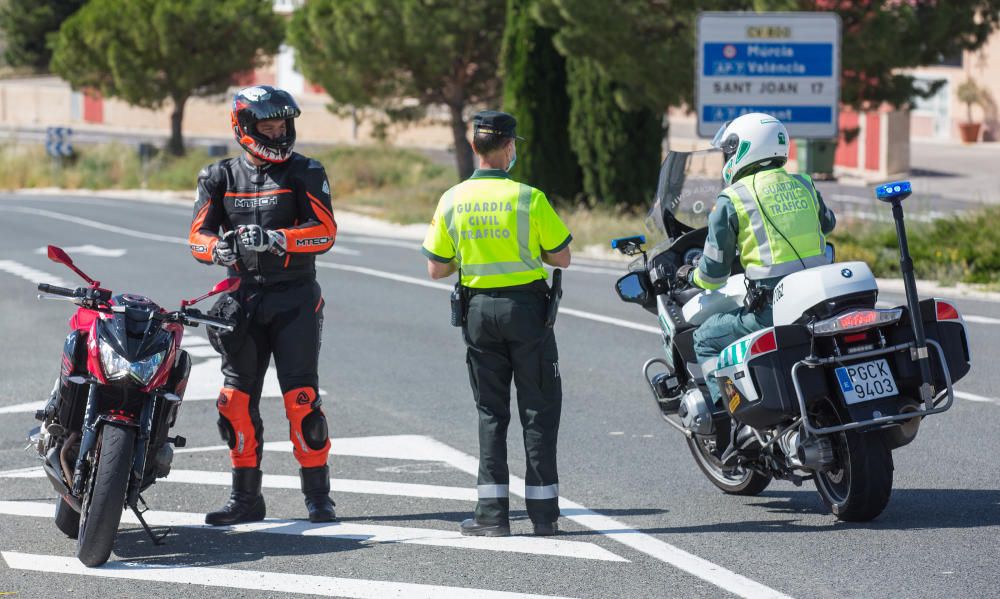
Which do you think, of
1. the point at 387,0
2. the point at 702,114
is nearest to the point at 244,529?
the point at 702,114

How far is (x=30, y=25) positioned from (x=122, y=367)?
75916 mm

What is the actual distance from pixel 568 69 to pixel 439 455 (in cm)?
1998

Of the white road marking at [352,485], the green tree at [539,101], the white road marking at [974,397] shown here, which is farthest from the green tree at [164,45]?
the white road marking at [352,485]

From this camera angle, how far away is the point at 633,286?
24.3 ft

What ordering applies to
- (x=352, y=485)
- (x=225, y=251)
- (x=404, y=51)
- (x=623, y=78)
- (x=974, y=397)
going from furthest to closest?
(x=404, y=51), (x=623, y=78), (x=974, y=397), (x=352, y=485), (x=225, y=251)

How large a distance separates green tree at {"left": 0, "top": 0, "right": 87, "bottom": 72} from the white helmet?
68.7 meters

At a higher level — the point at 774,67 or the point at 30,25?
the point at 30,25

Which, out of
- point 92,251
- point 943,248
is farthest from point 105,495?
point 92,251

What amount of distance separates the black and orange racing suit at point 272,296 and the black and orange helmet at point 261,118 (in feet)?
0.34

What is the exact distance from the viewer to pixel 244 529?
704cm

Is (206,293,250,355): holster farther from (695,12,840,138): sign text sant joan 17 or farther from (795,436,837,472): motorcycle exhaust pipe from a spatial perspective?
(695,12,840,138): sign text sant joan 17

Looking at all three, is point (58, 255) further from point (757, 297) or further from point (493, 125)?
point (757, 297)

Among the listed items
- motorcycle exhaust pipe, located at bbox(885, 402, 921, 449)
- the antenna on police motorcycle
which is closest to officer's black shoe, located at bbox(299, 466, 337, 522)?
motorcycle exhaust pipe, located at bbox(885, 402, 921, 449)

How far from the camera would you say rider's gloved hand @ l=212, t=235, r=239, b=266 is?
6.86m
